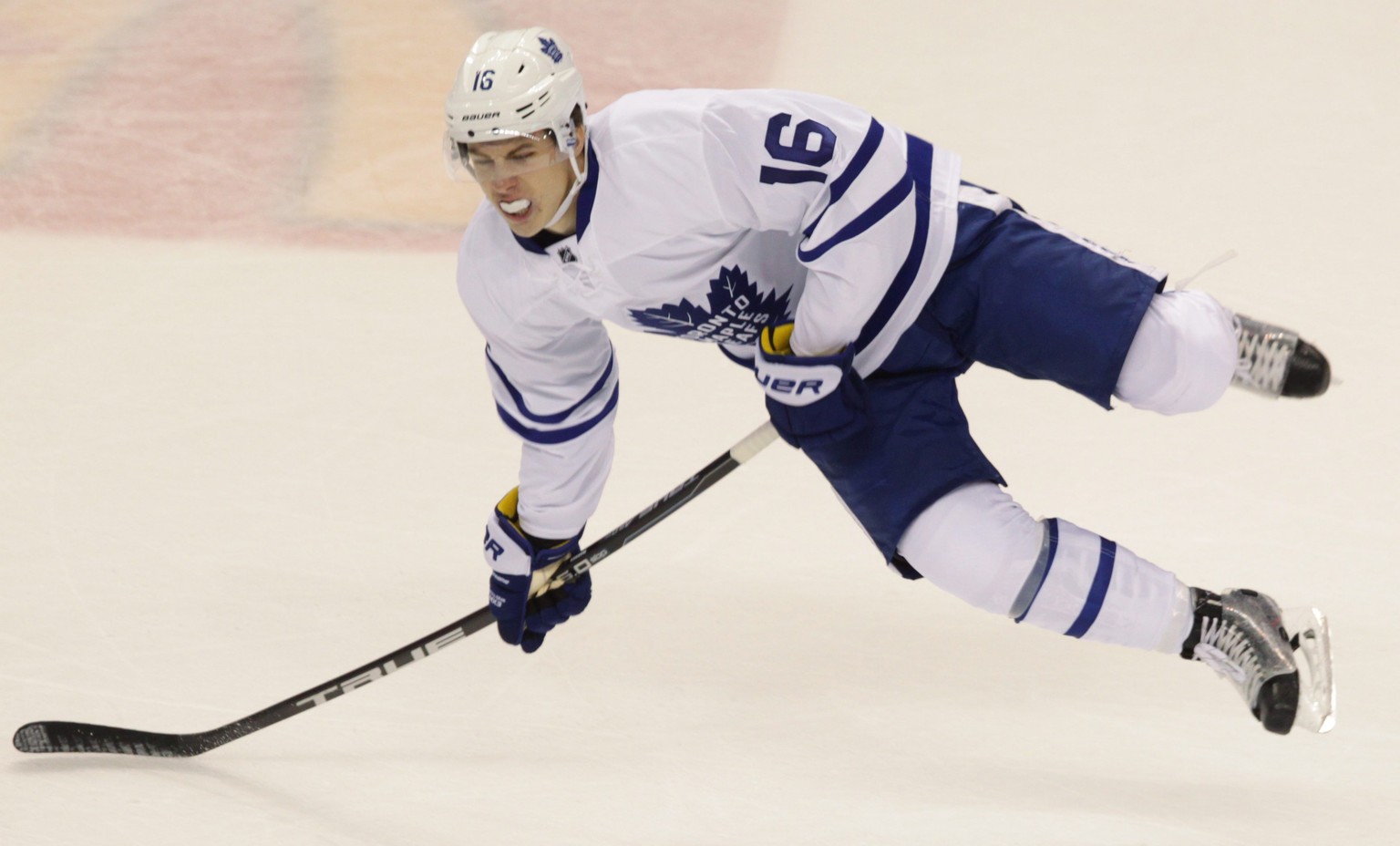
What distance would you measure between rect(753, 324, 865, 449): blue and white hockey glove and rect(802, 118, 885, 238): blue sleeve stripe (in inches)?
8.1

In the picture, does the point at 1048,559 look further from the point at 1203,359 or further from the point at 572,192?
the point at 572,192

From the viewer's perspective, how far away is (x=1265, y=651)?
8.53 feet

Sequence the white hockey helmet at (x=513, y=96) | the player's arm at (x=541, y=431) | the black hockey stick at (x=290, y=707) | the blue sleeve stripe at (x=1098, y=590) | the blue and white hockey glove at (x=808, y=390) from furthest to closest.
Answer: the black hockey stick at (x=290, y=707) → the player's arm at (x=541, y=431) → the blue sleeve stripe at (x=1098, y=590) → the blue and white hockey glove at (x=808, y=390) → the white hockey helmet at (x=513, y=96)

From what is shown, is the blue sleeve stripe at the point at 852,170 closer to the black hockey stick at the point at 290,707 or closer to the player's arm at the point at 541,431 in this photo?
the player's arm at the point at 541,431

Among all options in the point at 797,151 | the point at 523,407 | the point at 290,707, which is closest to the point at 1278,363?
the point at 797,151

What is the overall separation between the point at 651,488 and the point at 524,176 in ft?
4.60

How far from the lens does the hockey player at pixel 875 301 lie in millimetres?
2484

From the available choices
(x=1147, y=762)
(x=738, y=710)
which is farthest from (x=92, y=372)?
(x=1147, y=762)

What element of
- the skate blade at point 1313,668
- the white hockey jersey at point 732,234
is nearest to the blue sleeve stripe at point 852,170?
the white hockey jersey at point 732,234

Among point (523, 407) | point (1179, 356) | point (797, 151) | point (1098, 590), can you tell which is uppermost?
point (797, 151)

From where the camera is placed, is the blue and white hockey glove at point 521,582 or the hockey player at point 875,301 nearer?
the hockey player at point 875,301

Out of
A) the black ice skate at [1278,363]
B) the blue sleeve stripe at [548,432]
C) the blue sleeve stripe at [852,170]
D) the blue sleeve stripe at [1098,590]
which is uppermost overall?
the blue sleeve stripe at [852,170]

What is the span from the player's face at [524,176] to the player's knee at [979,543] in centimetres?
84

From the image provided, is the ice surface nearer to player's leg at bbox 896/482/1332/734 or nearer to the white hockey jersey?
player's leg at bbox 896/482/1332/734
